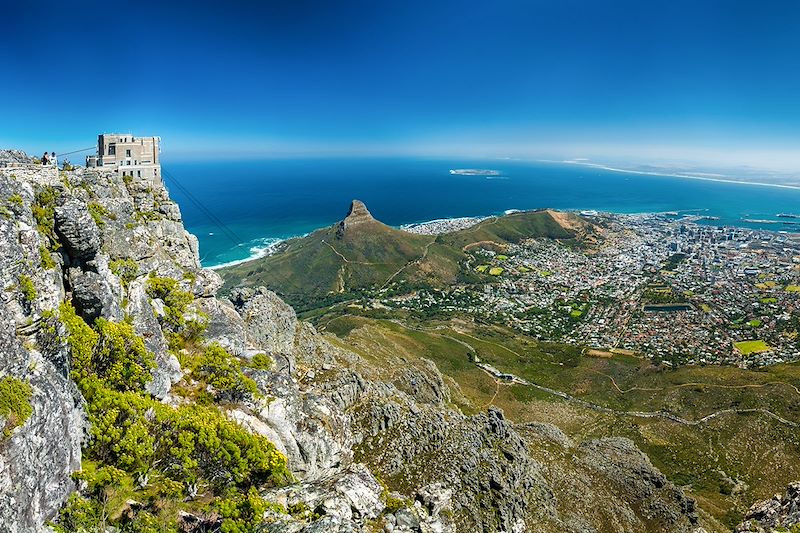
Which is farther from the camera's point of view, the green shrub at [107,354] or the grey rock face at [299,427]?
the grey rock face at [299,427]

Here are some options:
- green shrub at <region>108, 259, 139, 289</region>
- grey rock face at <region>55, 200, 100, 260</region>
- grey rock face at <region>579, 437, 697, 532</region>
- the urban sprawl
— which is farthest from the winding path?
grey rock face at <region>55, 200, 100, 260</region>

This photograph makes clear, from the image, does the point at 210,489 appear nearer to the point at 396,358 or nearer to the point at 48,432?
the point at 48,432

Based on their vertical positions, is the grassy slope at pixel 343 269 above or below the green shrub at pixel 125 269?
below

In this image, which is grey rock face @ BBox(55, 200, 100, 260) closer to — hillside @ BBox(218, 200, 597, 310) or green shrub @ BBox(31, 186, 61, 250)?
green shrub @ BBox(31, 186, 61, 250)

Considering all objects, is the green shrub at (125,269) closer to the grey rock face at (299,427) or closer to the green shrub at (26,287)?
the green shrub at (26,287)

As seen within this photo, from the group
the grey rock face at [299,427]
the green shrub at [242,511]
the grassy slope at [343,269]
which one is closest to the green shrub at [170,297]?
the grey rock face at [299,427]

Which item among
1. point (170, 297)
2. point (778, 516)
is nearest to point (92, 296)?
point (170, 297)
